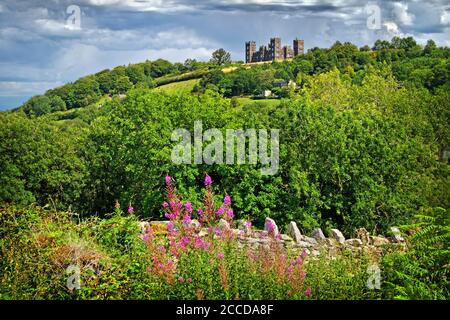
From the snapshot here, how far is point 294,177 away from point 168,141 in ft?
19.3

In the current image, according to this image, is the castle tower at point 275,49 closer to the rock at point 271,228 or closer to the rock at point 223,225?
the rock at point 271,228

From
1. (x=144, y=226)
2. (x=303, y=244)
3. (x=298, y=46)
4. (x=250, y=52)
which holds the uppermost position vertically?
(x=298, y=46)

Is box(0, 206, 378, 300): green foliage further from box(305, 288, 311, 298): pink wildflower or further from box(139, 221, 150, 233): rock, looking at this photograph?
box(139, 221, 150, 233): rock

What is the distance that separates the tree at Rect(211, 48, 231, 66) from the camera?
132 meters

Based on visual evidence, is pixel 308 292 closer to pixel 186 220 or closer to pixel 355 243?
pixel 186 220

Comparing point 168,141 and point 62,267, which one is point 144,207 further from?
point 62,267

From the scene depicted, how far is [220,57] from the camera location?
434 ft

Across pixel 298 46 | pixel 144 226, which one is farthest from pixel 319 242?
pixel 298 46

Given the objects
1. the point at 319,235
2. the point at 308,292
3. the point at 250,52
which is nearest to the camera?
the point at 308,292

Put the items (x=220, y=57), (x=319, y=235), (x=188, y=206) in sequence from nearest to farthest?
(x=188, y=206)
(x=319, y=235)
(x=220, y=57)

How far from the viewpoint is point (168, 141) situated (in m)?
24.5

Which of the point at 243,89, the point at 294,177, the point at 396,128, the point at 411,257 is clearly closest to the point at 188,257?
the point at 411,257

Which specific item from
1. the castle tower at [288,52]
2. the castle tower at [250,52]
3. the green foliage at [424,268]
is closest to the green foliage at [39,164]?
the green foliage at [424,268]

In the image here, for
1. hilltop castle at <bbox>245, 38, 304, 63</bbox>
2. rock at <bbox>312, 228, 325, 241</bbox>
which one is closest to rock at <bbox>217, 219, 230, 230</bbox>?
rock at <bbox>312, 228, 325, 241</bbox>
